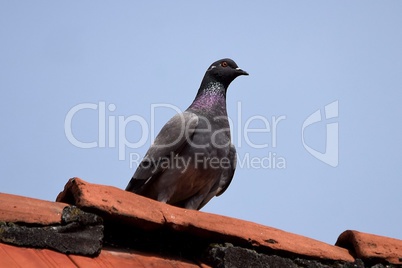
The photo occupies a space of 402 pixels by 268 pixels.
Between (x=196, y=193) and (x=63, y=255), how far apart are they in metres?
3.31

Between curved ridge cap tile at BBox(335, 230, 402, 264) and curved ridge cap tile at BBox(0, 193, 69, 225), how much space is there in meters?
1.52

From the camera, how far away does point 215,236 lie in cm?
379

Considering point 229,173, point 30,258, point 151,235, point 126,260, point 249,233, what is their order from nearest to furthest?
point 30,258 < point 126,260 < point 151,235 < point 249,233 < point 229,173

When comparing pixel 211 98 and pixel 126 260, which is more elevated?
pixel 211 98

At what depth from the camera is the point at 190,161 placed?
626 centimetres

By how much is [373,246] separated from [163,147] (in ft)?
8.24

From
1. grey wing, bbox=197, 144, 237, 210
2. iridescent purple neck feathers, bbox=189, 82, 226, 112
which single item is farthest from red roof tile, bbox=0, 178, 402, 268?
iridescent purple neck feathers, bbox=189, 82, 226, 112

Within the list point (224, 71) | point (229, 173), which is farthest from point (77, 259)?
point (224, 71)

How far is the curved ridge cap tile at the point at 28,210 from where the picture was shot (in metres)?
3.33

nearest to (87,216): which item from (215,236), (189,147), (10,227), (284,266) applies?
(10,227)

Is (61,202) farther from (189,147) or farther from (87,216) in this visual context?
(189,147)

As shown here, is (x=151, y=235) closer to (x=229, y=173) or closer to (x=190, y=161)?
(x=190, y=161)

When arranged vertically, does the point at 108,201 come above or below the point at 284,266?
above

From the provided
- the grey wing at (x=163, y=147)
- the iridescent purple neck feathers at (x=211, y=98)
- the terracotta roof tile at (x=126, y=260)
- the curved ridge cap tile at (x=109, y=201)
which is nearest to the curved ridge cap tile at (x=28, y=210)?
the curved ridge cap tile at (x=109, y=201)
